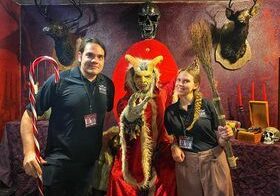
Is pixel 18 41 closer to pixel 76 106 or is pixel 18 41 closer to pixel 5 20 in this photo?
pixel 5 20

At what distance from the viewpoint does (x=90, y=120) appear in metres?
2.46

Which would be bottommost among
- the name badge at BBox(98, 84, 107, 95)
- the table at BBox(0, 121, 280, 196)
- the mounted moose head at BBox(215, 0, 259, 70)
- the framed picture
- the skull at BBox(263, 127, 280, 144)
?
the table at BBox(0, 121, 280, 196)

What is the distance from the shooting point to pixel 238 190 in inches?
117

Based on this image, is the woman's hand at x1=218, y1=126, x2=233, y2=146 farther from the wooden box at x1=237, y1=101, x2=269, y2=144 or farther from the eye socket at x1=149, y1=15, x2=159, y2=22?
the eye socket at x1=149, y1=15, x2=159, y2=22

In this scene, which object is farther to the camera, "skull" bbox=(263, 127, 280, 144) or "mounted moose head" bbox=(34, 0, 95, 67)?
"mounted moose head" bbox=(34, 0, 95, 67)

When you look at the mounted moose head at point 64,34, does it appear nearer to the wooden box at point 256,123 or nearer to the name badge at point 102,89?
the name badge at point 102,89

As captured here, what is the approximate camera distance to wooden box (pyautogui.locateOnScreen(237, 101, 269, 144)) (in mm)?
2943

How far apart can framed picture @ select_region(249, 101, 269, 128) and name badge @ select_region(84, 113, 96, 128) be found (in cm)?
158

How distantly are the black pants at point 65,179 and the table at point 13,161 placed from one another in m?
1.01

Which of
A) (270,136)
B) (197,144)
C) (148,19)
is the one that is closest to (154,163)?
(197,144)

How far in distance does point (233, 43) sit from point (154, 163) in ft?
5.01

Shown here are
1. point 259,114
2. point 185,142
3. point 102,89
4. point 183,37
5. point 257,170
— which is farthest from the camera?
point 183,37

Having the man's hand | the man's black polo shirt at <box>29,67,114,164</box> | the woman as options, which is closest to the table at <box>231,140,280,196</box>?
the woman

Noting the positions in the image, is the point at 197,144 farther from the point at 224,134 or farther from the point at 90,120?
the point at 90,120
